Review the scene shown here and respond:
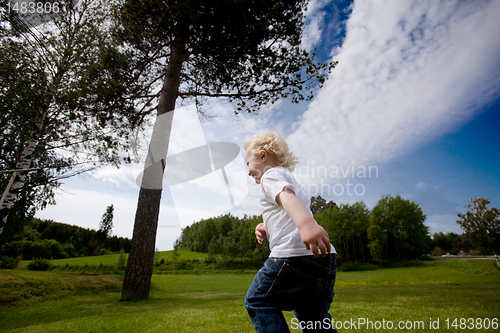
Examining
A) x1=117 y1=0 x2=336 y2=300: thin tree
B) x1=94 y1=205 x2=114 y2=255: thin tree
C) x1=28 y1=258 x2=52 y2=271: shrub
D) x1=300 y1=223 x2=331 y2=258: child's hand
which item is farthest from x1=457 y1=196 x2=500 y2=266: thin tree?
x1=94 y1=205 x2=114 y2=255: thin tree

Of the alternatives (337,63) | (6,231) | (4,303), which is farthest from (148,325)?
(6,231)

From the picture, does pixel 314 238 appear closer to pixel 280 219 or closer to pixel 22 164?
pixel 280 219

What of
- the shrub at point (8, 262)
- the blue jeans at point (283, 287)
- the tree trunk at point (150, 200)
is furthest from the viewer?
the shrub at point (8, 262)

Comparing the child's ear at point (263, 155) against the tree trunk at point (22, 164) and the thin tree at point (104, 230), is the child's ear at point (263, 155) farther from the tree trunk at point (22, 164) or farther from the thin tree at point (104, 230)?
the thin tree at point (104, 230)

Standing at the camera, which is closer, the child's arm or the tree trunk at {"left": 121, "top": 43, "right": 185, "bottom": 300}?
the child's arm

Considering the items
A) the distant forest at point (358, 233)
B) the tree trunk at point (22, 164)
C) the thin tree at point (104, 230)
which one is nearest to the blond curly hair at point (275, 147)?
the tree trunk at point (22, 164)

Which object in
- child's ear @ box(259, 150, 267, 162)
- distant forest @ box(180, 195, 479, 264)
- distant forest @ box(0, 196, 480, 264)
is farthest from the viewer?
distant forest @ box(180, 195, 479, 264)

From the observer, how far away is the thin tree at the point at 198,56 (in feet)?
21.5

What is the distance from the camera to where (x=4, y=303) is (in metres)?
6.31

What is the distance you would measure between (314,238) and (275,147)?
0.88 m

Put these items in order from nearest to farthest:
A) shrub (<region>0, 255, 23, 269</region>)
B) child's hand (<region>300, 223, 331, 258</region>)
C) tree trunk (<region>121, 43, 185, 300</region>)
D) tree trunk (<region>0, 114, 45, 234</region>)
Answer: child's hand (<region>300, 223, 331, 258</region>), tree trunk (<region>121, 43, 185, 300</region>), tree trunk (<region>0, 114, 45, 234</region>), shrub (<region>0, 255, 23, 269</region>)

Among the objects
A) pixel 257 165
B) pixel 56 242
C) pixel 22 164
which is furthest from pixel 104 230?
pixel 257 165

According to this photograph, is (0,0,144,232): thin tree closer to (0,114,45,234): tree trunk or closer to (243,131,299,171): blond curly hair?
(0,114,45,234): tree trunk

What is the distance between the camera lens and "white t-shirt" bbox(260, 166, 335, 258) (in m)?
1.33
